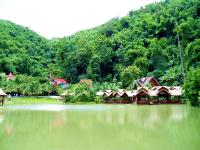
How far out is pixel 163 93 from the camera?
3694 centimetres

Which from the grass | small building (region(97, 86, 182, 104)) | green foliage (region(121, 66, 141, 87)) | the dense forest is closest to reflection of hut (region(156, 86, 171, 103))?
small building (region(97, 86, 182, 104))

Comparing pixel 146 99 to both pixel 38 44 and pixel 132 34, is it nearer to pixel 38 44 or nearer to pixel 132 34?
pixel 132 34

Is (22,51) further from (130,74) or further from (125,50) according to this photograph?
(130,74)

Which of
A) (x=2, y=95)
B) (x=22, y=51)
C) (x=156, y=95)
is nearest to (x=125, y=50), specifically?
(x=156, y=95)

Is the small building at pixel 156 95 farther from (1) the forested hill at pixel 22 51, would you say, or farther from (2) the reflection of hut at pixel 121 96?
(1) the forested hill at pixel 22 51

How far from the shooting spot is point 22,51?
74500 mm

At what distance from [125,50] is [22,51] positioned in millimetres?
26298

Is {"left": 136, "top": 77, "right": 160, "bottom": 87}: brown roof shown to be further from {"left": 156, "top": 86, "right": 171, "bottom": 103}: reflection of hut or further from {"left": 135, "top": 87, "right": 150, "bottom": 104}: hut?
{"left": 135, "top": 87, "right": 150, "bottom": 104}: hut

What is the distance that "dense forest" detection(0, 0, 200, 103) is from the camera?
4969 centimetres

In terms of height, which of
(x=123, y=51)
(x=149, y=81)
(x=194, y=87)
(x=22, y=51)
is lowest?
(x=194, y=87)

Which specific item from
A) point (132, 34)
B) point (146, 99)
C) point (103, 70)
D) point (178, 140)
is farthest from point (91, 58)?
point (178, 140)

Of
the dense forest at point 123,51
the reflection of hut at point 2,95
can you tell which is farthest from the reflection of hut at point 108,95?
the reflection of hut at point 2,95

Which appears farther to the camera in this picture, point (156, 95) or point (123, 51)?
point (123, 51)

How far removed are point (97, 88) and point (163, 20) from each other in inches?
729
